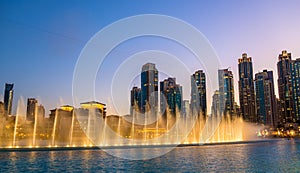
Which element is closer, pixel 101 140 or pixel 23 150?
pixel 23 150

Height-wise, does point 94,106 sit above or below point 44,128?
above

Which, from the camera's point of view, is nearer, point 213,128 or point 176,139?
point 176,139

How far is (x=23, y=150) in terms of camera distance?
102 feet

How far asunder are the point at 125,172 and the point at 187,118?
40.3 meters

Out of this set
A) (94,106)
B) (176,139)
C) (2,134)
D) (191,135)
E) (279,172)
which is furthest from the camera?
(94,106)

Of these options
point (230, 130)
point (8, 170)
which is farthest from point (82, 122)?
point (8, 170)

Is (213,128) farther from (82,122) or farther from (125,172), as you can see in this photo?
(125,172)

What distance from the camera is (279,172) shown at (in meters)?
16.9

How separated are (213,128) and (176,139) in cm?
1130

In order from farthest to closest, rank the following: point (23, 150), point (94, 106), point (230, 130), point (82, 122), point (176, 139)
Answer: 1. point (94, 106)
2. point (82, 122)
3. point (230, 130)
4. point (176, 139)
5. point (23, 150)

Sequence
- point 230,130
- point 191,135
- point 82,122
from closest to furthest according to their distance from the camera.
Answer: point 191,135, point 230,130, point 82,122

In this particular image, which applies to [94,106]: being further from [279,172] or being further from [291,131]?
[291,131]

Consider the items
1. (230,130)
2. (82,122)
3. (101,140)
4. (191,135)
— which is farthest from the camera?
(82,122)

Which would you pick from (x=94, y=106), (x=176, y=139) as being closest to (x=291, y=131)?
(x=94, y=106)
